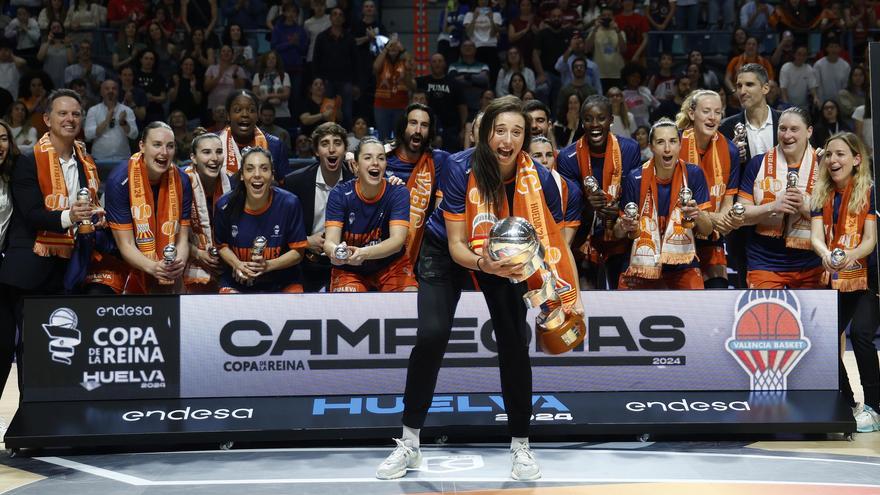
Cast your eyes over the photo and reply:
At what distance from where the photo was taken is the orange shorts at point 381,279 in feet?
21.5

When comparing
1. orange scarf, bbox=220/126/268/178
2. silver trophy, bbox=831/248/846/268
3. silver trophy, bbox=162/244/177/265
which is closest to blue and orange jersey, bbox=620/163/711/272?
silver trophy, bbox=831/248/846/268

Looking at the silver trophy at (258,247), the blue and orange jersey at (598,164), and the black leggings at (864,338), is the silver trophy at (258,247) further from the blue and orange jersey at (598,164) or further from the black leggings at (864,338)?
the black leggings at (864,338)

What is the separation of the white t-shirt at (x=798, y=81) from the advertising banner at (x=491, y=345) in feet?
23.5

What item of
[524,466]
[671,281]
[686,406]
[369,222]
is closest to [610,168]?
[671,281]

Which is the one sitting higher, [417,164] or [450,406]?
[417,164]

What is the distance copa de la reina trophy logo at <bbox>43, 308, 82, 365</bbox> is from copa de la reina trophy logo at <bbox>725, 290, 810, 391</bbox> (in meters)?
3.68

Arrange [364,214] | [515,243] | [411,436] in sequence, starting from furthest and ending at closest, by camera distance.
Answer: [364,214] < [411,436] < [515,243]

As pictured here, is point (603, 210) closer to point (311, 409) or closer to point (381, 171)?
point (381, 171)

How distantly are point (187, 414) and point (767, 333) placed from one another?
10.7 feet

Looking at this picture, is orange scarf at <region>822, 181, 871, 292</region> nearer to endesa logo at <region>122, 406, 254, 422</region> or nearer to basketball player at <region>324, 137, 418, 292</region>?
basketball player at <region>324, 137, 418, 292</region>

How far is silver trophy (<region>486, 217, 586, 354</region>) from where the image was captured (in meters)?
4.64

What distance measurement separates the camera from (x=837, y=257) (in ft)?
19.5

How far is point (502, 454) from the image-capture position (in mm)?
5574

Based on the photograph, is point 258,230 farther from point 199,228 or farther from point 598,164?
point 598,164
